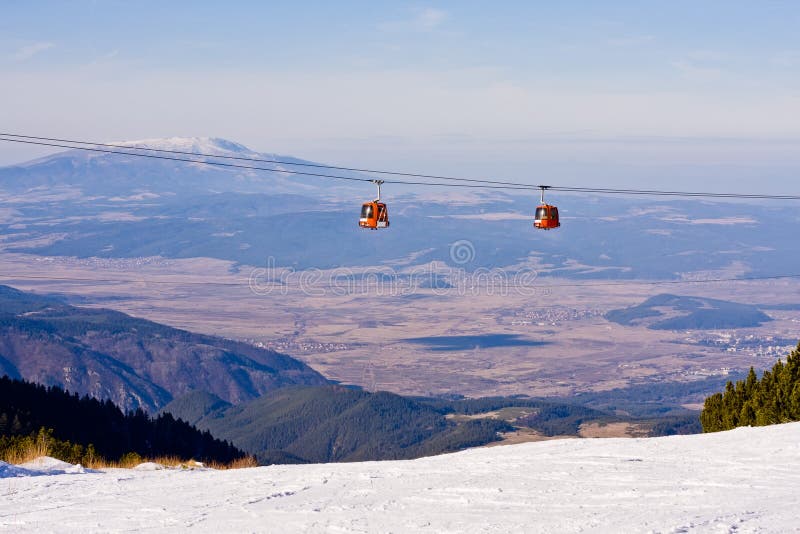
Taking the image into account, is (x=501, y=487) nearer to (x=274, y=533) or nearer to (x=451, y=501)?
(x=451, y=501)

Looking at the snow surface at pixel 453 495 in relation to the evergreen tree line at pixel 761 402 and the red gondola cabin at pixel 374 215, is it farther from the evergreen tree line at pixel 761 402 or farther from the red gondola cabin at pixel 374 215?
the red gondola cabin at pixel 374 215

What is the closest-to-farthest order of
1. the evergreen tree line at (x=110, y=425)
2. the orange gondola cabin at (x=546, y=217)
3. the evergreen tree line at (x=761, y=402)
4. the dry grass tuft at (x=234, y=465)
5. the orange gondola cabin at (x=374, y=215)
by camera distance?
1. the dry grass tuft at (x=234, y=465)
2. the evergreen tree line at (x=761, y=402)
3. the orange gondola cabin at (x=546, y=217)
4. the orange gondola cabin at (x=374, y=215)
5. the evergreen tree line at (x=110, y=425)

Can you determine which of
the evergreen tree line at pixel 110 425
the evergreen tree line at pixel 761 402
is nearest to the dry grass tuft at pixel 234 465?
the evergreen tree line at pixel 761 402

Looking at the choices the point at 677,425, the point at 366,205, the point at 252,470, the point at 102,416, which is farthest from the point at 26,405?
the point at 677,425

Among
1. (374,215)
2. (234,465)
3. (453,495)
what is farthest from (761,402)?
(453,495)

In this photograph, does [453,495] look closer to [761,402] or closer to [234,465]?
[234,465]

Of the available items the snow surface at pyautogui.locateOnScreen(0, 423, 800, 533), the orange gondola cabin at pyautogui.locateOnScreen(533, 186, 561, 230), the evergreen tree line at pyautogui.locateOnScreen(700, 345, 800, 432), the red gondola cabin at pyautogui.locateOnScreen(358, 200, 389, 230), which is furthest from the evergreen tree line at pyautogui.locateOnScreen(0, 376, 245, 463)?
the snow surface at pyautogui.locateOnScreen(0, 423, 800, 533)

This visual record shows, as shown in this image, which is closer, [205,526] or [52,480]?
[205,526]

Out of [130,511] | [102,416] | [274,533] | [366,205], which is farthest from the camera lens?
[102,416]
